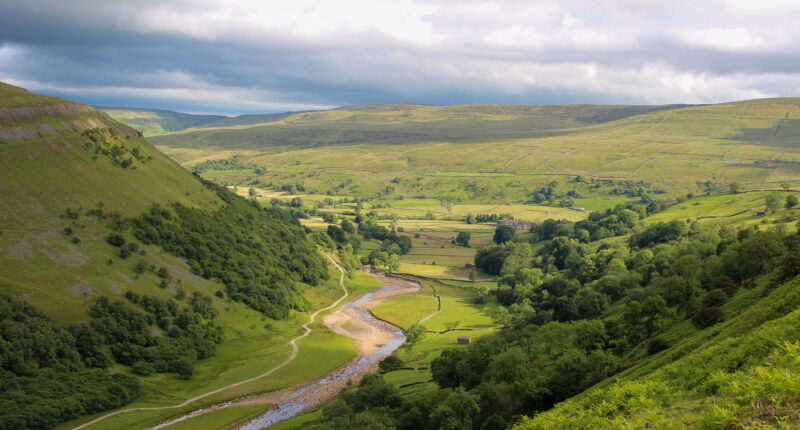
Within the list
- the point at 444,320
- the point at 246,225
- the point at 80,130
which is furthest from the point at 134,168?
the point at 444,320

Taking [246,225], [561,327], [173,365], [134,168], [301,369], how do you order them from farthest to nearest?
[246,225] < [134,168] < [301,369] < [173,365] < [561,327]

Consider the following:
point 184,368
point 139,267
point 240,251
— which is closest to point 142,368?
point 184,368

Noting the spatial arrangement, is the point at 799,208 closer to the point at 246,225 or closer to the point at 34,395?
the point at 246,225

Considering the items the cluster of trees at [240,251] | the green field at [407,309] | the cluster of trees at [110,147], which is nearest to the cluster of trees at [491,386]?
the green field at [407,309]

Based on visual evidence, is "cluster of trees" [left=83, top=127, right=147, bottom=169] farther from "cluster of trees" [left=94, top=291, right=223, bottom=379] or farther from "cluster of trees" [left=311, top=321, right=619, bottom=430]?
"cluster of trees" [left=311, top=321, right=619, bottom=430]

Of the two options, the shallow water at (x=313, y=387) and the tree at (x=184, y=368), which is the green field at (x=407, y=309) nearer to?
the shallow water at (x=313, y=387)

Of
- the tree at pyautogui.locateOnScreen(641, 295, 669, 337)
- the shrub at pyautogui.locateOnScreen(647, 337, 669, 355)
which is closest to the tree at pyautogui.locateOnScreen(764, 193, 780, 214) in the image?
the tree at pyautogui.locateOnScreen(641, 295, 669, 337)

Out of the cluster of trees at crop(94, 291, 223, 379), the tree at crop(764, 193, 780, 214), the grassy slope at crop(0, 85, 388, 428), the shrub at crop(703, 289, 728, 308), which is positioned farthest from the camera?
the tree at crop(764, 193, 780, 214)
